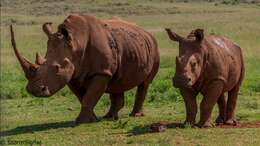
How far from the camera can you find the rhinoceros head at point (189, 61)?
13094 millimetres

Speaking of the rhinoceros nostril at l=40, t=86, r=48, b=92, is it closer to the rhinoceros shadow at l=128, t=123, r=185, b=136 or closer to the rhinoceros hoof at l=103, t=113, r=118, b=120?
the rhinoceros shadow at l=128, t=123, r=185, b=136

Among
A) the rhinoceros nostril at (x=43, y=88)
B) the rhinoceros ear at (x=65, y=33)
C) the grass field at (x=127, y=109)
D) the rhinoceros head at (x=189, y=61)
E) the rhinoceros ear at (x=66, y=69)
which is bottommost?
the grass field at (x=127, y=109)

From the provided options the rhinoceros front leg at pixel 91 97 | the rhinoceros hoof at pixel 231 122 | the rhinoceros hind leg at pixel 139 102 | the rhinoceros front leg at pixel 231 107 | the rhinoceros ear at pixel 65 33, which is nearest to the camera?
the rhinoceros ear at pixel 65 33

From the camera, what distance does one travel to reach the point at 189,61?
43.6ft

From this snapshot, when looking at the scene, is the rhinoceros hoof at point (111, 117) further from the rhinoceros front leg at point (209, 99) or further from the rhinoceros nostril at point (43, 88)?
the rhinoceros front leg at point (209, 99)

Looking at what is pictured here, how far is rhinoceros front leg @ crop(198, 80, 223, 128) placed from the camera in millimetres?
13562

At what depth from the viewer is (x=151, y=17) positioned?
167 feet

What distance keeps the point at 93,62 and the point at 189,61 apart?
2.15 meters

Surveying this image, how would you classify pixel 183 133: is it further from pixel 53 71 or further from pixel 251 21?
pixel 251 21

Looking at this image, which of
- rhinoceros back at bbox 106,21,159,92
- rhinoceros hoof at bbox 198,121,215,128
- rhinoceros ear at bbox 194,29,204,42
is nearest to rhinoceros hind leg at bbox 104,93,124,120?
rhinoceros back at bbox 106,21,159,92

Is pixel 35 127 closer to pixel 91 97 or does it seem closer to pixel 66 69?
pixel 91 97

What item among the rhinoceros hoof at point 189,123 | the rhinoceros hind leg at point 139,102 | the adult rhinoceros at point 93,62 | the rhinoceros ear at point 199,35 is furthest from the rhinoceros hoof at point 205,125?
the rhinoceros hind leg at point 139,102

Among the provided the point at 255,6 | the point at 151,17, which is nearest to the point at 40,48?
the point at 151,17

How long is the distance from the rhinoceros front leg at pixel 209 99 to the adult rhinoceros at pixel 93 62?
2.08 m
